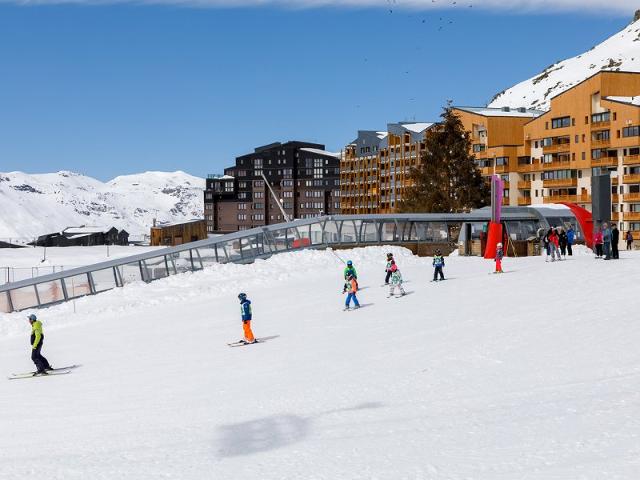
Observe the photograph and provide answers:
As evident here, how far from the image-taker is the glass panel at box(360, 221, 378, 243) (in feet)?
140

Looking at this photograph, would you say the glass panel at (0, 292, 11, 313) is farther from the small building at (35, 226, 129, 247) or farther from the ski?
the small building at (35, 226, 129, 247)

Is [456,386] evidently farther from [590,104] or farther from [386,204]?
[386,204]

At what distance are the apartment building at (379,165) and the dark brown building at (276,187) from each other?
5289 mm

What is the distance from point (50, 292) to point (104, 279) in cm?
244

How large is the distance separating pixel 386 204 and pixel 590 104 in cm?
4496

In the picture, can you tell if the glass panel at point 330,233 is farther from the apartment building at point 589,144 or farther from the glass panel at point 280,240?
the apartment building at point 589,144

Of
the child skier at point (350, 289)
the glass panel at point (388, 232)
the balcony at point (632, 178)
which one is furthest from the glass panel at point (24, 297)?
the balcony at point (632, 178)

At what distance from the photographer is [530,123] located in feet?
295

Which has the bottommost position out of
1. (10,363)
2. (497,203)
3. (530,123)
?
(10,363)

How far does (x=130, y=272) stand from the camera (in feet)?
119

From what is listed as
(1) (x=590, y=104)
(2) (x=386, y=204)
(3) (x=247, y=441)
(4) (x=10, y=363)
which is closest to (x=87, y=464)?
(3) (x=247, y=441)

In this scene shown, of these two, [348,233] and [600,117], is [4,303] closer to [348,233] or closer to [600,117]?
[348,233]

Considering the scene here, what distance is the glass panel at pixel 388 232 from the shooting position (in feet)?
141

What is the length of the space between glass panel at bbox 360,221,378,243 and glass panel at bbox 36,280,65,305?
53.3 ft
